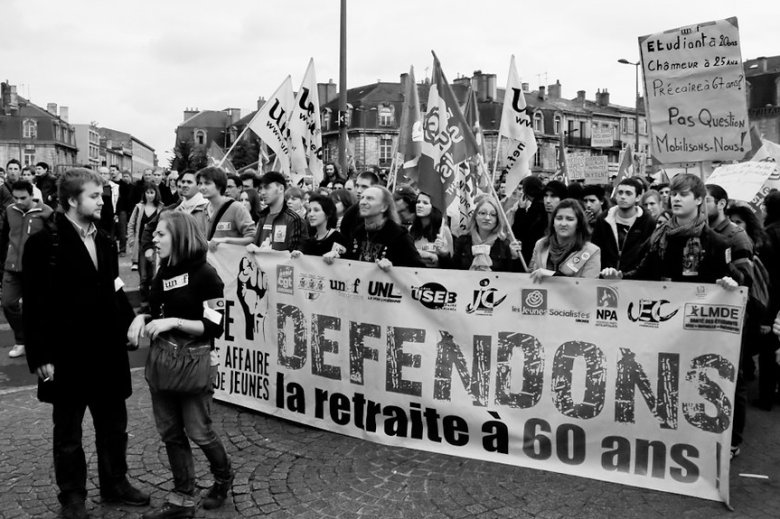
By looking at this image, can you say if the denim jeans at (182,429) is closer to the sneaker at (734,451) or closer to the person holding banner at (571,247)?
the person holding banner at (571,247)

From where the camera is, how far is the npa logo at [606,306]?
14.3 ft

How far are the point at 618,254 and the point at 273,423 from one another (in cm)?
373

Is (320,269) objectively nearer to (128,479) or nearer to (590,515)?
(128,479)

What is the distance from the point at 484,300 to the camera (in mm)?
4699

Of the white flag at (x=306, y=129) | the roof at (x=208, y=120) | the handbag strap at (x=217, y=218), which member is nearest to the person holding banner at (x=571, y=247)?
the handbag strap at (x=217, y=218)

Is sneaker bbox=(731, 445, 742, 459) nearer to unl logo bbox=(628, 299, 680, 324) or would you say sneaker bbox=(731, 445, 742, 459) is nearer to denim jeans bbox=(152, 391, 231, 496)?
unl logo bbox=(628, 299, 680, 324)

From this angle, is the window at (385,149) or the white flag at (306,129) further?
the window at (385,149)

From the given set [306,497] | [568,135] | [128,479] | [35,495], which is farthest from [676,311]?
[568,135]

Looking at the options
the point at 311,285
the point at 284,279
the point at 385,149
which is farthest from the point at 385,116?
the point at 311,285

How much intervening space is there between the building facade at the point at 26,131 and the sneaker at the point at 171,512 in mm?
94918

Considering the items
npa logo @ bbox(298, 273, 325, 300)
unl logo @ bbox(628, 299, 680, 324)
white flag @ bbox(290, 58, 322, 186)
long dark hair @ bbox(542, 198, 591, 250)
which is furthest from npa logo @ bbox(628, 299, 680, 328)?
white flag @ bbox(290, 58, 322, 186)

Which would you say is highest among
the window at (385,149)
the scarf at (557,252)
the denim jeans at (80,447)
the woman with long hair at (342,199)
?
the window at (385,149)

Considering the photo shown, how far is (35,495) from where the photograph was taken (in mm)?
4129

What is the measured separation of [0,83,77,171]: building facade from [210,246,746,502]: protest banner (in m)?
93.8
